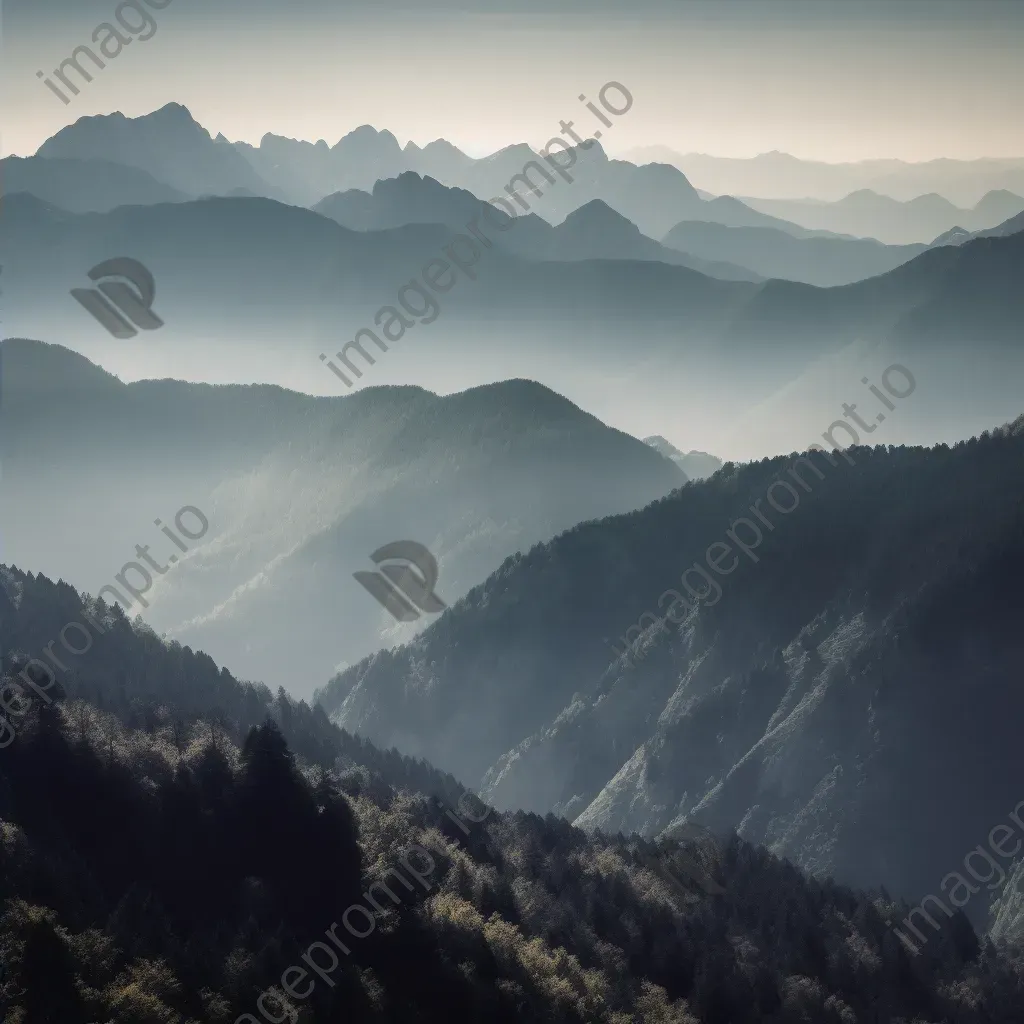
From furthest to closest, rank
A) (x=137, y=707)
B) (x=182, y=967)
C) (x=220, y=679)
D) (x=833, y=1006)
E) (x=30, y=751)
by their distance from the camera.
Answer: (x=220, y=679) < (x=137, y=707) < (x=833, y=1006) < (x=30, y=751) < (x=182, y=967)

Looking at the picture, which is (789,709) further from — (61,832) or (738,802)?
(61,832)

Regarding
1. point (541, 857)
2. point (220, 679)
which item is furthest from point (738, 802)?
point (220, 679)

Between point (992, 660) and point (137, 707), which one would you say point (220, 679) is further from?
point (992, 660)

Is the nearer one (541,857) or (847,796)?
(541,857)

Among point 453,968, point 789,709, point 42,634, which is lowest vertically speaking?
point 42,634

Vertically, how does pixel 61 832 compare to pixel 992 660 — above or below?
below

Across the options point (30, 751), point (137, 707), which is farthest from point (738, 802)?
point (30, 751)

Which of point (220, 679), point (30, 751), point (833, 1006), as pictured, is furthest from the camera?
point (220, 679)
